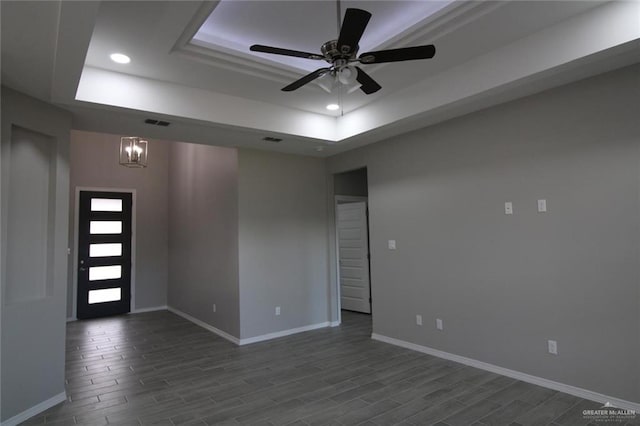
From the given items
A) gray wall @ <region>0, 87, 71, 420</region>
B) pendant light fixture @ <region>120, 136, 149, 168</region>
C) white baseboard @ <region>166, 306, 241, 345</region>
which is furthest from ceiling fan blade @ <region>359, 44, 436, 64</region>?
pendant light fixture @ <region>120, 136, 149, 168</region>

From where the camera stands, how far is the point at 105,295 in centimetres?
714

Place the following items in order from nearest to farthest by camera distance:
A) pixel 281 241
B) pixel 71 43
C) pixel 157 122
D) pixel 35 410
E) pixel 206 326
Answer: pixel 71 43 < pixel 35 410 < pixel 157 122 < pixel 281 241 < pixel 206 326

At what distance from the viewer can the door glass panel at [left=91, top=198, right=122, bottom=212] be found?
23.4 ft

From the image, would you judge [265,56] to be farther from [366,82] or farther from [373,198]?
[373,198]

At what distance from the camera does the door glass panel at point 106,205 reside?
7.14 m

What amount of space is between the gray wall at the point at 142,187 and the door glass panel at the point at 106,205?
0.27m

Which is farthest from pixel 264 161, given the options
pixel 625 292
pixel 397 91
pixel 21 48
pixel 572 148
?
pixel 625 292

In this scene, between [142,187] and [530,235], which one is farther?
[142,187]

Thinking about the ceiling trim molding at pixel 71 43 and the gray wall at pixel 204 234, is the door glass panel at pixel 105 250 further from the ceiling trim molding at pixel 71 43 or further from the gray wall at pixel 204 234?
the ceiling trim molding at pixel 71 43

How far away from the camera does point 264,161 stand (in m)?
5.47

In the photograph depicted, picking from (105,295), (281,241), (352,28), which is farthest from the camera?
(105,295)

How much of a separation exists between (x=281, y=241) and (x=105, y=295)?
4.05m

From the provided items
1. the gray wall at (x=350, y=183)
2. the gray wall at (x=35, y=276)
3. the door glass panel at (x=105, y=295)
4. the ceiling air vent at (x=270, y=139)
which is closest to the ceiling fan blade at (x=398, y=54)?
the ceiling air vent at (x=270, y=139)

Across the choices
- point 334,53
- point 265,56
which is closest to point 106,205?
point 265,56
